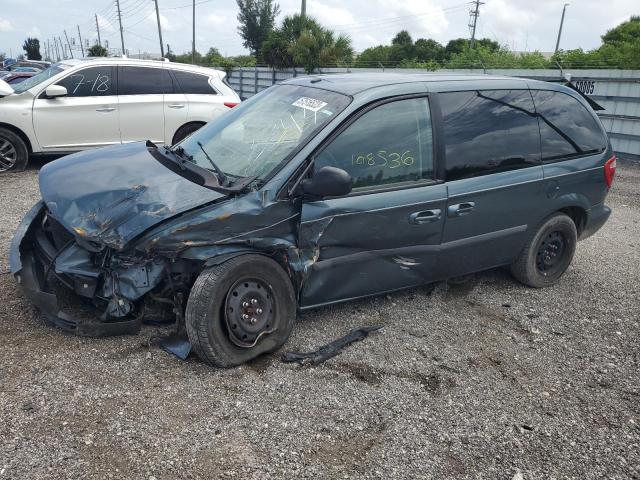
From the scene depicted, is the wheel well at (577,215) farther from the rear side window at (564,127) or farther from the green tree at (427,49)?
the green tree at (427,49)

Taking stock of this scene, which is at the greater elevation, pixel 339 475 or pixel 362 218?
pixel 362 218

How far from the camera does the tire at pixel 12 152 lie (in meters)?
8.12

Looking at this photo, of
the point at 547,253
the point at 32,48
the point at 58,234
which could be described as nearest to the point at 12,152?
the point at 58,234

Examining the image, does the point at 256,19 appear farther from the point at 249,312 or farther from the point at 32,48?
the point at 249,312

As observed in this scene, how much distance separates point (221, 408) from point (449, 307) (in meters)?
2.21

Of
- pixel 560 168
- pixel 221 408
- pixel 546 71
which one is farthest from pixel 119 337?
pixel 546 71

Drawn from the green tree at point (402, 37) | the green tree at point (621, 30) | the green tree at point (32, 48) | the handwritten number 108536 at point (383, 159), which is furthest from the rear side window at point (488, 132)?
the green tree at point (32, 48)

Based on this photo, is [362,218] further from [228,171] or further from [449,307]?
[449,307]

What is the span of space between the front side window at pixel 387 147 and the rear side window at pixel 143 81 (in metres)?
6.13

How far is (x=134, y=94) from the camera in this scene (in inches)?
344

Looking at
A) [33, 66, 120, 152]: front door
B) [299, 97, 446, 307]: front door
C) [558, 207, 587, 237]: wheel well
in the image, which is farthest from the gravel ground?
[33, 66, 120, 152]: front door

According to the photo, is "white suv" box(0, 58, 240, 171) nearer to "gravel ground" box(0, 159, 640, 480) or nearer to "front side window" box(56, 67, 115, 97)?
"front side window" box(56, 67, 115, 97)

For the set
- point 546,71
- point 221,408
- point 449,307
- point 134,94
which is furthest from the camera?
point 546,71

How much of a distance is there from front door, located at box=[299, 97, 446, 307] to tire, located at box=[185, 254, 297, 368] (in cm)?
22
